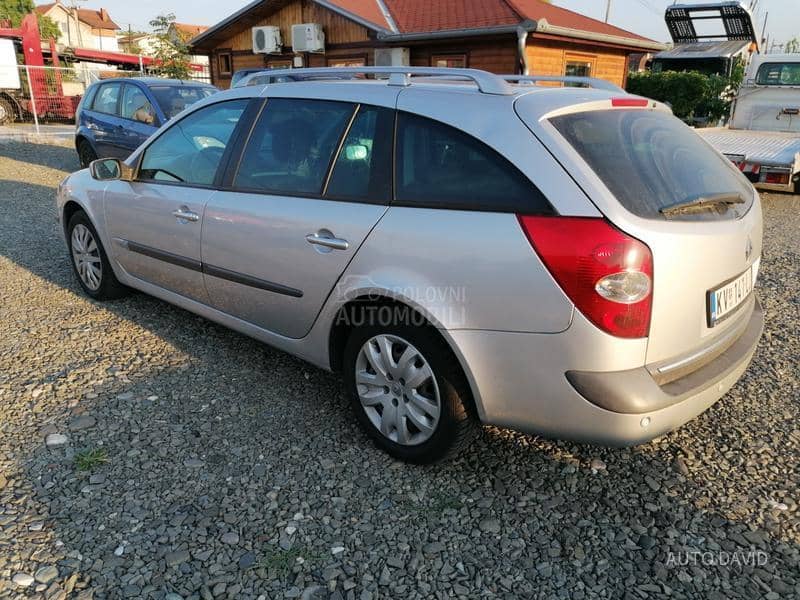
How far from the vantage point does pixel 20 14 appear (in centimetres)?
5772

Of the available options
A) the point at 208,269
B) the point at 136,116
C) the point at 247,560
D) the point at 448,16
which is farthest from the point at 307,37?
the point at 247,560

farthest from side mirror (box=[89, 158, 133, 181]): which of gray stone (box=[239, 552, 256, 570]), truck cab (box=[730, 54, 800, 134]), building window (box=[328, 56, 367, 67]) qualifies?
building window (box=[328, 56, 367, 67])

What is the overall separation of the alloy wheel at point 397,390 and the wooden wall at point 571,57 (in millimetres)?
12612

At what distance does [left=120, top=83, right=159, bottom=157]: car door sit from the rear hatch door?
8058 mm

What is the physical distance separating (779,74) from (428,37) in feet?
23.0

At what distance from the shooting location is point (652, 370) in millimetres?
2307

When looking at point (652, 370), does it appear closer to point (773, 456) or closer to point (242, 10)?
point (773, 456)

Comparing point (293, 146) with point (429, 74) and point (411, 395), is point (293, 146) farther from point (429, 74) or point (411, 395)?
point (411, 395)

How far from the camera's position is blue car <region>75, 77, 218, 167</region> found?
9.37 meters

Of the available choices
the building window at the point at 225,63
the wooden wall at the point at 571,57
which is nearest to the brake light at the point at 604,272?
the wooden wall at the point at 571,57

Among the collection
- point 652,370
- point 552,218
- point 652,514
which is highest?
point 552,218

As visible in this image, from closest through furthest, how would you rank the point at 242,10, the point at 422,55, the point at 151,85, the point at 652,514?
1. the point at 652,514
2. the point at 151,85
3. the point at 422,55
4. the point at 242,10

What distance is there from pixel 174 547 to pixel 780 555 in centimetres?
223

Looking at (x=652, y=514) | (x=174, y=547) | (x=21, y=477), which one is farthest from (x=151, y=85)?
(x=652, y=514)
